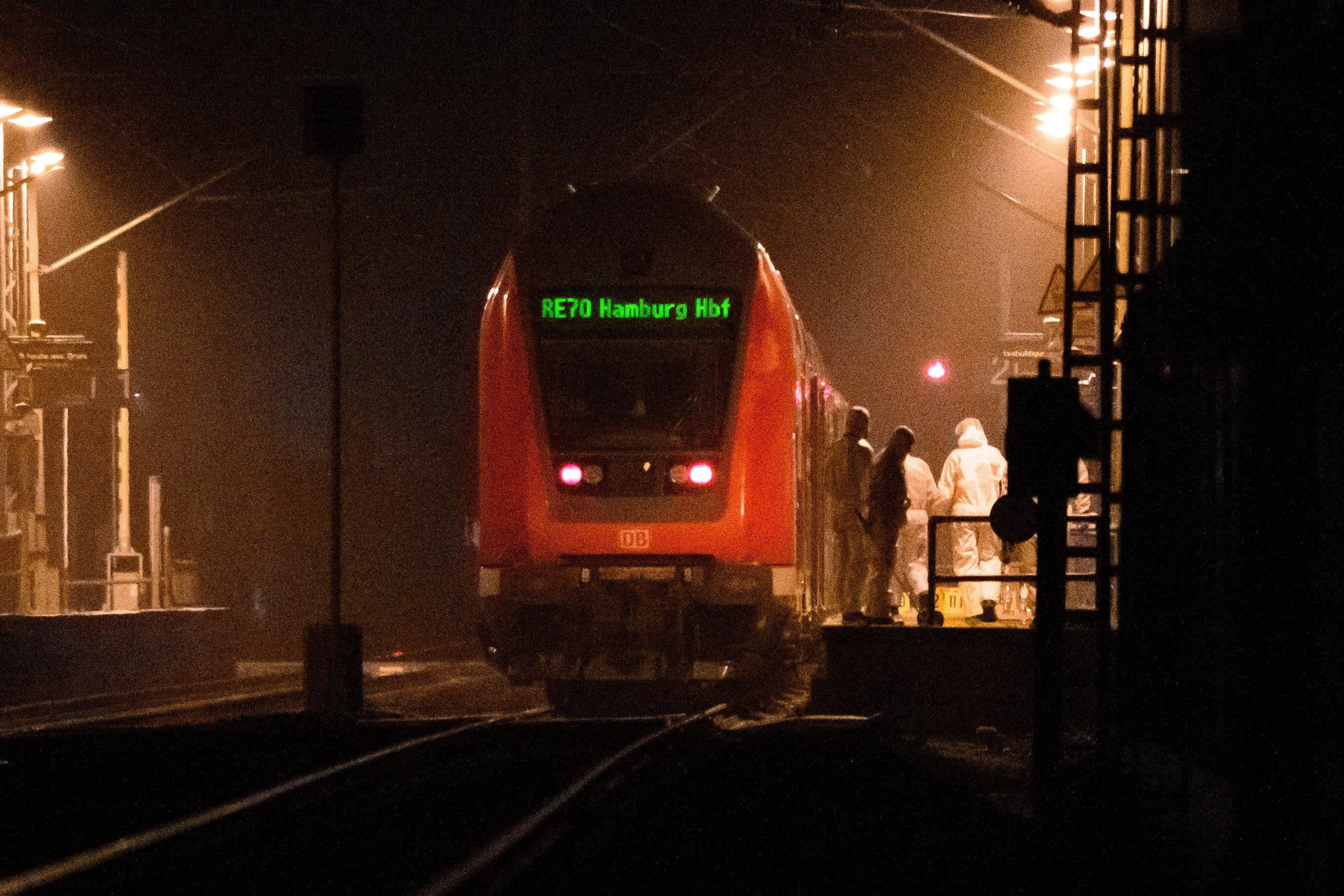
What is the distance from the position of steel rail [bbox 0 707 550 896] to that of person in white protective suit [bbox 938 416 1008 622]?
6416 millimetres

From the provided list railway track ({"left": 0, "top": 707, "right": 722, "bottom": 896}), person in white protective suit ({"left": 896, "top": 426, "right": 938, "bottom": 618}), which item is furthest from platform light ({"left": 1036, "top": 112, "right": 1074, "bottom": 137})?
railway track ({"left": 0, "top": 707, "right": 722, "bottom": 896})

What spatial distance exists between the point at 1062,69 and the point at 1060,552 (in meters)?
12.7

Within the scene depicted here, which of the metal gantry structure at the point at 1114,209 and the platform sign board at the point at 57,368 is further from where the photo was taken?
the platform sign board at the point at 57,368

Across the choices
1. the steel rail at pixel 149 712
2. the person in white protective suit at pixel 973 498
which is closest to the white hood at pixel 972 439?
the person in white protective suit at pixel 973 498

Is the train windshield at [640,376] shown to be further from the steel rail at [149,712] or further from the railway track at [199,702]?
the steel rail at [149,712]

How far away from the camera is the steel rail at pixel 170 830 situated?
27.4 feet

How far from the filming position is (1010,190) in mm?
33125

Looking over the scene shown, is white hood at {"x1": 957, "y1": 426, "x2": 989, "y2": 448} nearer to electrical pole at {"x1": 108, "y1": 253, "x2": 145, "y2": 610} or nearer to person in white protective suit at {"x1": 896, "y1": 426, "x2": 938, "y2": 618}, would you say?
person in white protective suit at {"x1": 896, "y1": 426, "x2": 938, "y2": 618}

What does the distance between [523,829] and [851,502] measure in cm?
782

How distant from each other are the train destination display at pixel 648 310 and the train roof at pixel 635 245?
111mm

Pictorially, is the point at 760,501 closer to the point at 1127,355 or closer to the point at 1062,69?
the point at 1127,355

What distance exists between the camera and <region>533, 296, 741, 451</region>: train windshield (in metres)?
16.3

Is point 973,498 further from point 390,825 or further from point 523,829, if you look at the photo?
point 523,829

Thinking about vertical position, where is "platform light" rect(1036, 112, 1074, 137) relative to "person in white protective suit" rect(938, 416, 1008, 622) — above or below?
above
